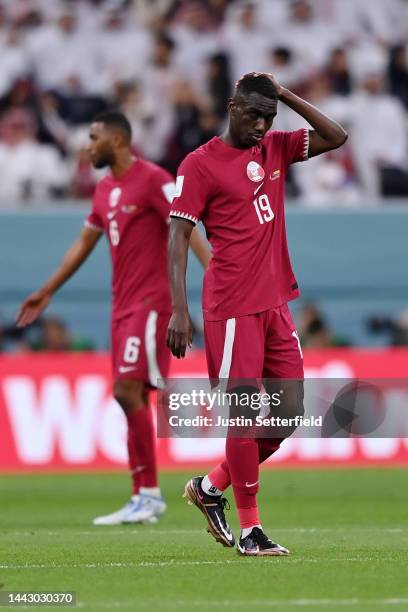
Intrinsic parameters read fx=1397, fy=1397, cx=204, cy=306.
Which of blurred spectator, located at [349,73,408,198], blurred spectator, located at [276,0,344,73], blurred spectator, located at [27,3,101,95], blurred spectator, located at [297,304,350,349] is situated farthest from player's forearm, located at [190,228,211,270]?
blurred spectator, located at [276,0,344,73]

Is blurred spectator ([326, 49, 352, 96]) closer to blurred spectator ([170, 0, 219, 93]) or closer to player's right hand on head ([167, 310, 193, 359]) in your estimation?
blurred spectator ([170, 0, 219, 93])

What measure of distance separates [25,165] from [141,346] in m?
7.58

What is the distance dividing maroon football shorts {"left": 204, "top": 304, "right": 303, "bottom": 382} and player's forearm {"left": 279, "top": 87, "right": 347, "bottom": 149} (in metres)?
0.95

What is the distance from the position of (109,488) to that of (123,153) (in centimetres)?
418

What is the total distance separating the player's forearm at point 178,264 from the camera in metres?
7.20

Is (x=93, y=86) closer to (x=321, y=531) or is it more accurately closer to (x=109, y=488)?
(x=109, y=488)


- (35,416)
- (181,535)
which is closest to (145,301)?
(181,535)

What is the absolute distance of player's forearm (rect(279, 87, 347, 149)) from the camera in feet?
24.1

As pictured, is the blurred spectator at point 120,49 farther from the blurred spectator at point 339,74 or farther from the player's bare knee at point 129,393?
the player's bare knee at point 129,393

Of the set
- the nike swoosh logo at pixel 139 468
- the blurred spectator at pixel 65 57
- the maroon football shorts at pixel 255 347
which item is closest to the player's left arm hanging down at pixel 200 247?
the nike swoosh logo at pixel 139 468

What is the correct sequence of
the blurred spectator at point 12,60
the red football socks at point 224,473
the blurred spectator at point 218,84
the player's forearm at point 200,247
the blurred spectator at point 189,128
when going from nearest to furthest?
the red football socks at point 224,473, the player's forearm at point 200,247, the blurred spectator at point 189,128, the blurred spectator at point 218,84, the blurred spectator at point 12,60

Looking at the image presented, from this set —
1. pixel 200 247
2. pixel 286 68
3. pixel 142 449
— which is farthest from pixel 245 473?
pixel 286 68

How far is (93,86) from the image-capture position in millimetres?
18281

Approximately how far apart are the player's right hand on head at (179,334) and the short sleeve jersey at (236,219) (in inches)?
11.2
